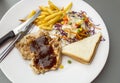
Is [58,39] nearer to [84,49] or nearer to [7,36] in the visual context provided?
[84,49]

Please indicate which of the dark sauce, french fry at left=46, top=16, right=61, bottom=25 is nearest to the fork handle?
the dark sauce

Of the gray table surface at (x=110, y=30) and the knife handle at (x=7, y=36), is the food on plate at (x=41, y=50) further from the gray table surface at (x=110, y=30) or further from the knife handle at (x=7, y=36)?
the gray table surface at (x=110, y=30)

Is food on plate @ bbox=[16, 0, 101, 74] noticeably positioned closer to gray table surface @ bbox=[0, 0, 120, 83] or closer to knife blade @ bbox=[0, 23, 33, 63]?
knife blade @ bbox=[0, 23, 33, 63]

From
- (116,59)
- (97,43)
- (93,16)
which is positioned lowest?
(116,59)

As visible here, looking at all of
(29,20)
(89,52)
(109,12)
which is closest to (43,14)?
(29,20)

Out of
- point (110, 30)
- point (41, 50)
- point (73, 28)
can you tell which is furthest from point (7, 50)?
point (110, 30)

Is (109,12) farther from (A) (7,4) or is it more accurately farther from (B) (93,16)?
(A) (7,4)

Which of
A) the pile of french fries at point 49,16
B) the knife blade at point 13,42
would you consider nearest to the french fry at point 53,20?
the pile of french fries at point 49,16
